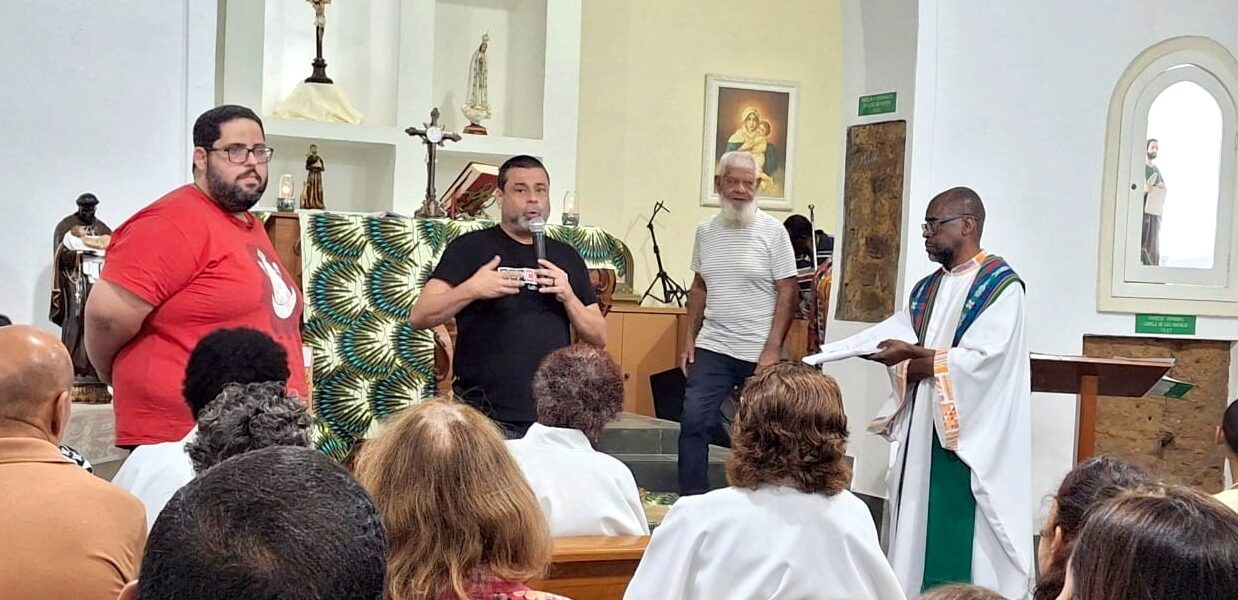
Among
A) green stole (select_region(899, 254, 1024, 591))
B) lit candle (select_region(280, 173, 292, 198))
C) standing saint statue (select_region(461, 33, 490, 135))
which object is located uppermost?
standing saint statue (select_region(461, 33, 490, 135))

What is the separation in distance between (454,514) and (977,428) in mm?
3192

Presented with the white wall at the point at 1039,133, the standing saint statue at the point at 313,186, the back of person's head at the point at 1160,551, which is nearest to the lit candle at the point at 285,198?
the standing saint statue at the point at 313,186

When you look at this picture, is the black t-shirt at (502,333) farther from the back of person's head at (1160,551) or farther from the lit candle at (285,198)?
the back of person's head at (1160,551)

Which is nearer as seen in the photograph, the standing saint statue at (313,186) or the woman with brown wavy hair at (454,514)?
the woman with brown wavy hair at (454,514)

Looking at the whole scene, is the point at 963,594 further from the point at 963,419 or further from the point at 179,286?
the point at 963,419

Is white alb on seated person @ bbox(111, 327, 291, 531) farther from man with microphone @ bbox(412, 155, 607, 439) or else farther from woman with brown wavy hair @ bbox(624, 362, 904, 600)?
man with microphone @ bbox(412, 155, 607, 439)

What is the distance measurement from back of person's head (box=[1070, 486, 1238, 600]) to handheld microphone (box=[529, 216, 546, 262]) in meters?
2.87

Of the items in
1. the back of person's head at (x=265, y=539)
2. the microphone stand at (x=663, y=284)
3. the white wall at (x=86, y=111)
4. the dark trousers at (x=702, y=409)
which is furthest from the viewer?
the microphone stand at (x=663, y=284)

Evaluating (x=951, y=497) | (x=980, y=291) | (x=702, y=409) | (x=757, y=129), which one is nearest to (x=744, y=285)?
(x=702, y=409)

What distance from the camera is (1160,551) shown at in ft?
A: 4.84

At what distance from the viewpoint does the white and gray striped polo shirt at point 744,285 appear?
5.78 metres

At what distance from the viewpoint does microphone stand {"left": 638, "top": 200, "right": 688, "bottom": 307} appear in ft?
Result: 31.2

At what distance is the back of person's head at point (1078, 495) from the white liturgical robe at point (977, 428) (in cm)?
226

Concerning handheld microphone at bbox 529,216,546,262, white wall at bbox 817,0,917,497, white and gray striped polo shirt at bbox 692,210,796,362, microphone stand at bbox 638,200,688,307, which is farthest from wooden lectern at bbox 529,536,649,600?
microphone stand at bbox 638,200,688,307
